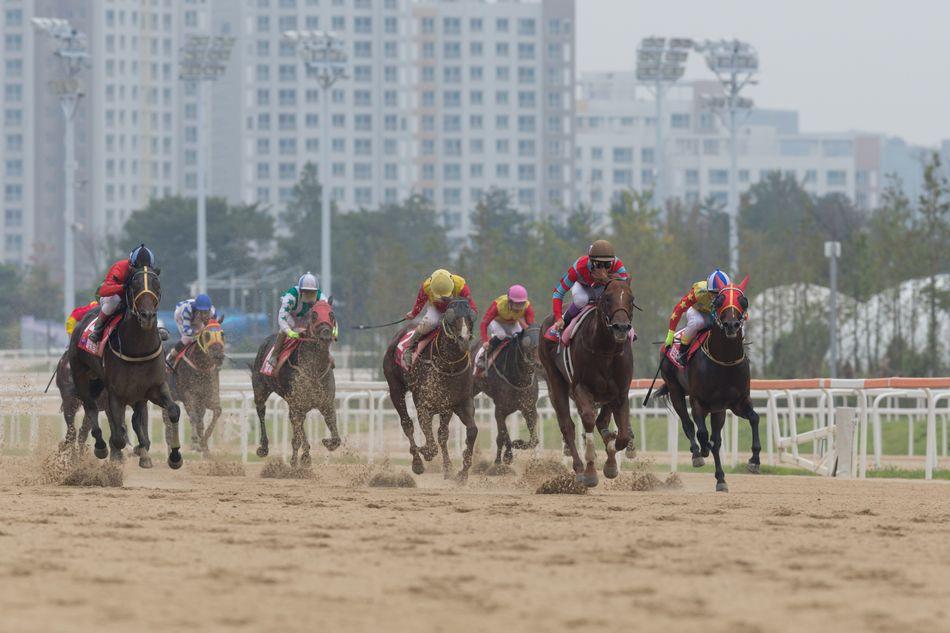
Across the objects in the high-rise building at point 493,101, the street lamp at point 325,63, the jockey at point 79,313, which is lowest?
the jockey at point 79,313

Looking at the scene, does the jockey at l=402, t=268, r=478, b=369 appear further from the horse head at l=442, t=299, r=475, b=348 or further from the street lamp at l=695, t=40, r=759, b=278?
the street lamp at l=695, t=40, r=759, b=278

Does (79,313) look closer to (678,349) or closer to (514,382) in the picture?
(514,382)

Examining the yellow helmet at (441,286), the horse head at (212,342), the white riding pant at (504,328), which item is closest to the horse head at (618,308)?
the yellow helmet at (441,286)

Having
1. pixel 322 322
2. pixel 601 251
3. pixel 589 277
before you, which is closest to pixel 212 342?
pixel 322 322

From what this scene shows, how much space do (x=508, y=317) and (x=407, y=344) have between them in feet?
4.50

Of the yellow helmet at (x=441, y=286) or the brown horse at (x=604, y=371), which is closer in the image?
the brown horse at (x=604, y=371)

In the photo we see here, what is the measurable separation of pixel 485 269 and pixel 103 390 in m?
29.8

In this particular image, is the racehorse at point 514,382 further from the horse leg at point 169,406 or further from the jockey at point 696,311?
the horse leg at point 169,406

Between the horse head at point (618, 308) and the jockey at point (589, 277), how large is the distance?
0.52 meters

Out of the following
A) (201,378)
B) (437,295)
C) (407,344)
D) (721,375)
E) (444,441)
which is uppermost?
(437,295)

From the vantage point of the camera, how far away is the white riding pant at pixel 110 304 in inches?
531

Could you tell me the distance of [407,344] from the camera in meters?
14.9

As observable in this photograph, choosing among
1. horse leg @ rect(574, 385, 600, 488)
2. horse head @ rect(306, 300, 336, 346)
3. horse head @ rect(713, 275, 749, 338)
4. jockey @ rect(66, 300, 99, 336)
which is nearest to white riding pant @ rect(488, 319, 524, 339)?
horse head @ rect(306, 300, 336, 346)

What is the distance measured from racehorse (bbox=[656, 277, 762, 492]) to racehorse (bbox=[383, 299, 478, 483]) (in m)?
1.73
